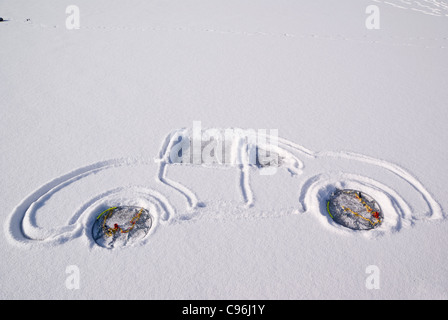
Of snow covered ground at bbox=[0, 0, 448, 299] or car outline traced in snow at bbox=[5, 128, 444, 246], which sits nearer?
snow covered ground at bbox=[0, 0, 448, 299]

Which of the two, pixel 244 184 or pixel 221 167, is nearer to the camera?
pixel 244 184

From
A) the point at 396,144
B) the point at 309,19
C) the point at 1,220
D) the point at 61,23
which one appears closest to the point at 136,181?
the point at 1,220

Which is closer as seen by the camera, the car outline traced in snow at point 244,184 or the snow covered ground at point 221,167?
the snow covered ground at point 221,167

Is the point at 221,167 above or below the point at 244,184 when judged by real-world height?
above
